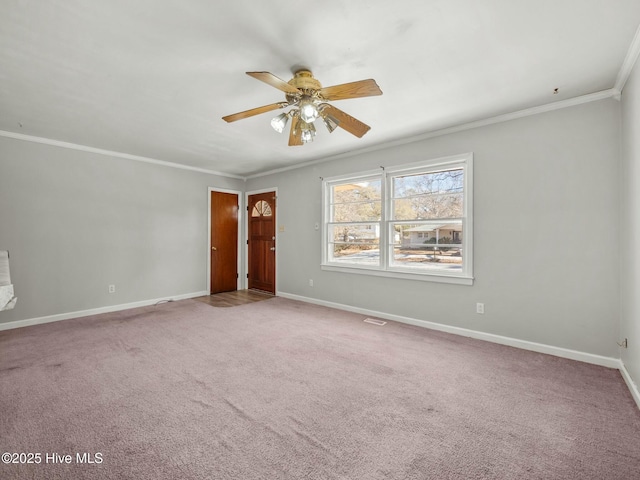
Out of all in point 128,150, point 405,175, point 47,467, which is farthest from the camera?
point 128,150

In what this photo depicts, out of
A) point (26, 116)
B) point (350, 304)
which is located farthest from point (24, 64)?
point (350, 304)

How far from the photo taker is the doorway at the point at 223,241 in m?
5.98

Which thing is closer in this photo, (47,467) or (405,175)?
(47,467)

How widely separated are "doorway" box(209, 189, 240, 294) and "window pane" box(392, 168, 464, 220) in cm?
363

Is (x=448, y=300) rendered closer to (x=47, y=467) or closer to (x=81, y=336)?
(x=47, y=467)

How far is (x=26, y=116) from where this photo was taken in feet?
10.7

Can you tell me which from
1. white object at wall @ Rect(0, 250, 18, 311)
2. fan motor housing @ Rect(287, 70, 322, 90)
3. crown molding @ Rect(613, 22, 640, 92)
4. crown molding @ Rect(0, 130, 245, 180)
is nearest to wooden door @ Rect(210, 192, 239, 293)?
crown molding @ Rect(0, 130, 245, 180)

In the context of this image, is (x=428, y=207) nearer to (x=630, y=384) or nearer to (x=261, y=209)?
(x=630, y=384)

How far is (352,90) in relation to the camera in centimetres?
209

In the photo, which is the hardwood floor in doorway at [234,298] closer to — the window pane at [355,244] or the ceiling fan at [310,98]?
the window pane at [355,244]

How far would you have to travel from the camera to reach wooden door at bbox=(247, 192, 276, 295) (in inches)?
235

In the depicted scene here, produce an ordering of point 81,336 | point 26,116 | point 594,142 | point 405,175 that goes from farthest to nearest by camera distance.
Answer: point 405,175 → point 81,336 → point 26,116 → point 594,142

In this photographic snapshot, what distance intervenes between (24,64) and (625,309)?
17.3 feet

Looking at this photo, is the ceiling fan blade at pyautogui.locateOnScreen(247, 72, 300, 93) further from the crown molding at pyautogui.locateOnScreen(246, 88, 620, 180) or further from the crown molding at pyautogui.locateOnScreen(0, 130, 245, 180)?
the crown molding at pyautogui.locateOnScreen(0, 130, 245, 180)
